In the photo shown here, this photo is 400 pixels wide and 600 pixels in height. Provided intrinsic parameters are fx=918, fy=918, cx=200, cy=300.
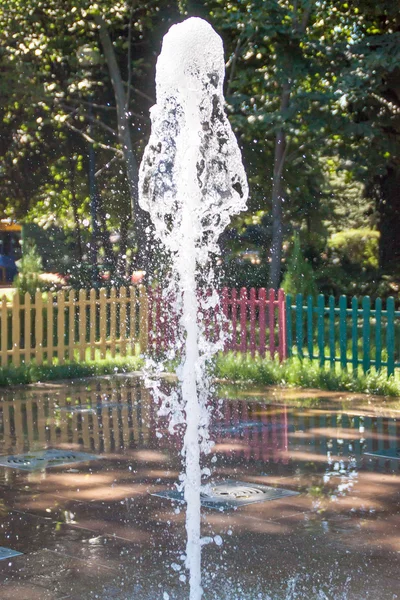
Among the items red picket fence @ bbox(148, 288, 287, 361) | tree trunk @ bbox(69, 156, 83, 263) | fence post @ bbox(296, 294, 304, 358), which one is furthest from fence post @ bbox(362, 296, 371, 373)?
tree trunk @ bbox(69, 156, 83, 263)

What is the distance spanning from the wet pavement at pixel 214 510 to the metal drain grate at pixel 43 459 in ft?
0.09

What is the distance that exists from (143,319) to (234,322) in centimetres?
197

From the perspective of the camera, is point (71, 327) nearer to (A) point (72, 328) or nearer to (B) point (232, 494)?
(A) point (72, 328)

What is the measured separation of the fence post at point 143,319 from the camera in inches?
578

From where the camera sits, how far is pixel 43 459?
7727mm

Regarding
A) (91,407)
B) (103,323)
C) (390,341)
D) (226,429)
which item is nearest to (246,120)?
(103,323)

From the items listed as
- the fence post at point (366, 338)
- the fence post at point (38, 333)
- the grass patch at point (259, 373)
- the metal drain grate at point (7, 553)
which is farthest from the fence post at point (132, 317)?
the metal drain grate at point (7, 553)

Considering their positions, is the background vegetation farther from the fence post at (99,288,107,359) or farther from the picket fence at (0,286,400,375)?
the fence post at (99,288,107,359)

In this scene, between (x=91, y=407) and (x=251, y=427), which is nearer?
(x=251, y=427)

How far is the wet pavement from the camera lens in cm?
473

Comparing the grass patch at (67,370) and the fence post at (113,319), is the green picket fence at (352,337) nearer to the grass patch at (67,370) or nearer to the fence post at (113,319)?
the grass patch at (67,370)

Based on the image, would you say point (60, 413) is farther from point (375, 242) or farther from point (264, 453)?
point (375, 242)

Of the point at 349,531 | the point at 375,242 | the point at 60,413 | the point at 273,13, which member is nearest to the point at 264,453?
the point at 349,531

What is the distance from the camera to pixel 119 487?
670cm
